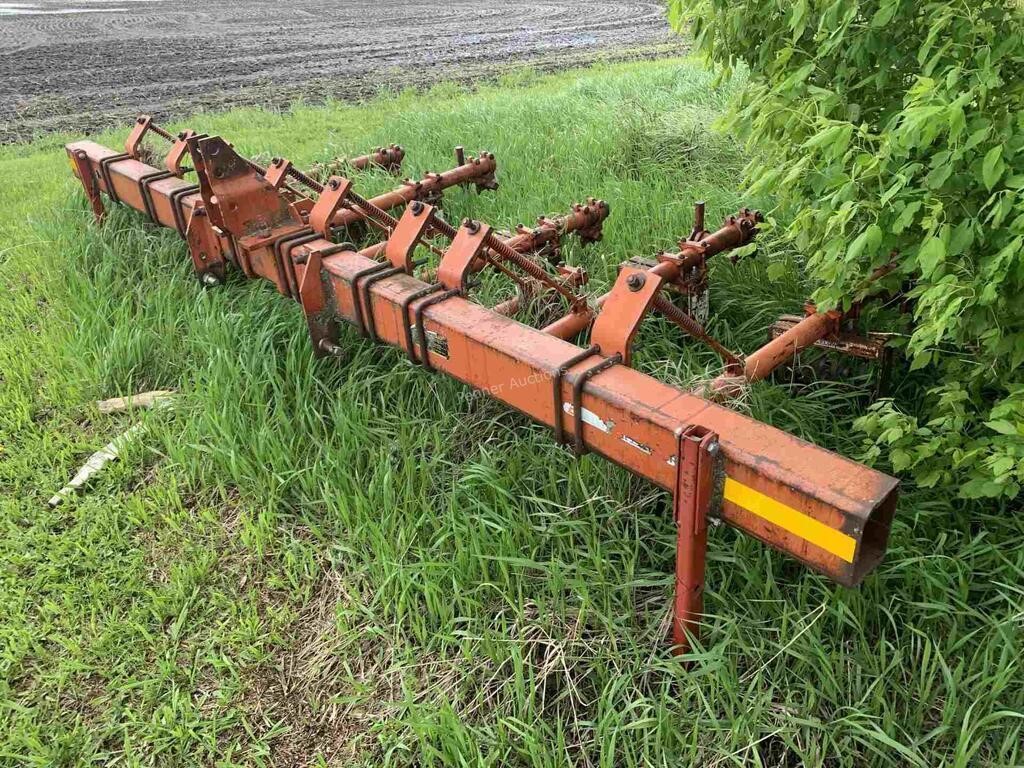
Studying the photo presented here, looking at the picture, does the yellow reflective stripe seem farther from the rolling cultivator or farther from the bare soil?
the bare soil

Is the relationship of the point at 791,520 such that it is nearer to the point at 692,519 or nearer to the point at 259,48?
the point at 692,519

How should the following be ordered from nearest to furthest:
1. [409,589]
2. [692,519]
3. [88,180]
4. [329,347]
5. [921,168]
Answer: [692,519] < [921,168] < [409,589] < [329,347] < [88,180]

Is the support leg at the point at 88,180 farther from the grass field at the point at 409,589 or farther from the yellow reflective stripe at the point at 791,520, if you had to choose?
the yellow reflective stripe at the point at 791,520

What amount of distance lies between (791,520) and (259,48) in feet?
57.3

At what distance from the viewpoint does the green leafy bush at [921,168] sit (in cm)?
196

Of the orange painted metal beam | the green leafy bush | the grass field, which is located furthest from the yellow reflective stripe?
the green leafy bush

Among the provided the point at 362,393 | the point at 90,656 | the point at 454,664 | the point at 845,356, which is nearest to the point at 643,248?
the point at 845,356

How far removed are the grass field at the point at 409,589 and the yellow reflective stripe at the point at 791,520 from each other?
503 mm

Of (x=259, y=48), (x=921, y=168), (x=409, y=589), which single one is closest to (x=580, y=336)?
(x=409, y=589)

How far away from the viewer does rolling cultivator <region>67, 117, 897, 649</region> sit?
182cm

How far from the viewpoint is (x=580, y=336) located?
12.2 feet

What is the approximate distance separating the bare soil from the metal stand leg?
999cm

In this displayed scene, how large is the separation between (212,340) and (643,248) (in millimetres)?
2315

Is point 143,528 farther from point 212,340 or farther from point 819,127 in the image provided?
point 819,127
